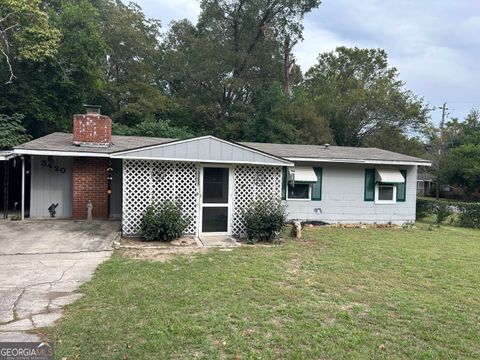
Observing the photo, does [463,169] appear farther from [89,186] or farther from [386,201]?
[89,186]

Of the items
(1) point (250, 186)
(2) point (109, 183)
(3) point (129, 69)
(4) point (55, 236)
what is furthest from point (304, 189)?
(3) point (129, 69)

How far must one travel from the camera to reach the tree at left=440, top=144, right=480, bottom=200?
95.5 feet

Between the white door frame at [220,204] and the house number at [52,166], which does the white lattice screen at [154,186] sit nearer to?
the white door frame at [220,204]

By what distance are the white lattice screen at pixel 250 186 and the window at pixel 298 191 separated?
2.47m

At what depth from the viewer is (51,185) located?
37.9 ft

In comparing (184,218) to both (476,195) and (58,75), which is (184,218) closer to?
(58,75)

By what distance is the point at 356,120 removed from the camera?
28594 mm

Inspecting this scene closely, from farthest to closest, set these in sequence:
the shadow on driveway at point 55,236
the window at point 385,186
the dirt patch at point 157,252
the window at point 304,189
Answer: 1. the window at point 385,186
2. the window at point 304,189
3. the shadow on driveway at point 55,236
4. the dirt patch at point 157,252

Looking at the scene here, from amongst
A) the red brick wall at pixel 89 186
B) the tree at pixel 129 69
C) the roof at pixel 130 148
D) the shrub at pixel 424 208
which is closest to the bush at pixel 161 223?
the roof at pixel 130 148

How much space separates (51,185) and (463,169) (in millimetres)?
30526

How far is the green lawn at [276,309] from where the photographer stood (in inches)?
143

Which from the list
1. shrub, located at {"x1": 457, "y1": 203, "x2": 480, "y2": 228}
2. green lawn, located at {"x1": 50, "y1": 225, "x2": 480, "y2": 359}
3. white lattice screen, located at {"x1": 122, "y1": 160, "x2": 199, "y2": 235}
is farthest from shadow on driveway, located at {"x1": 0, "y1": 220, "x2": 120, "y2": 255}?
shrub, located at {"x1": 457, "y1": 203, "x2": 480, "y2": 228}

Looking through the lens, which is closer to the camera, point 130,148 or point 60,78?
point 130,148

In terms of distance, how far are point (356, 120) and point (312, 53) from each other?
10.4 metres
